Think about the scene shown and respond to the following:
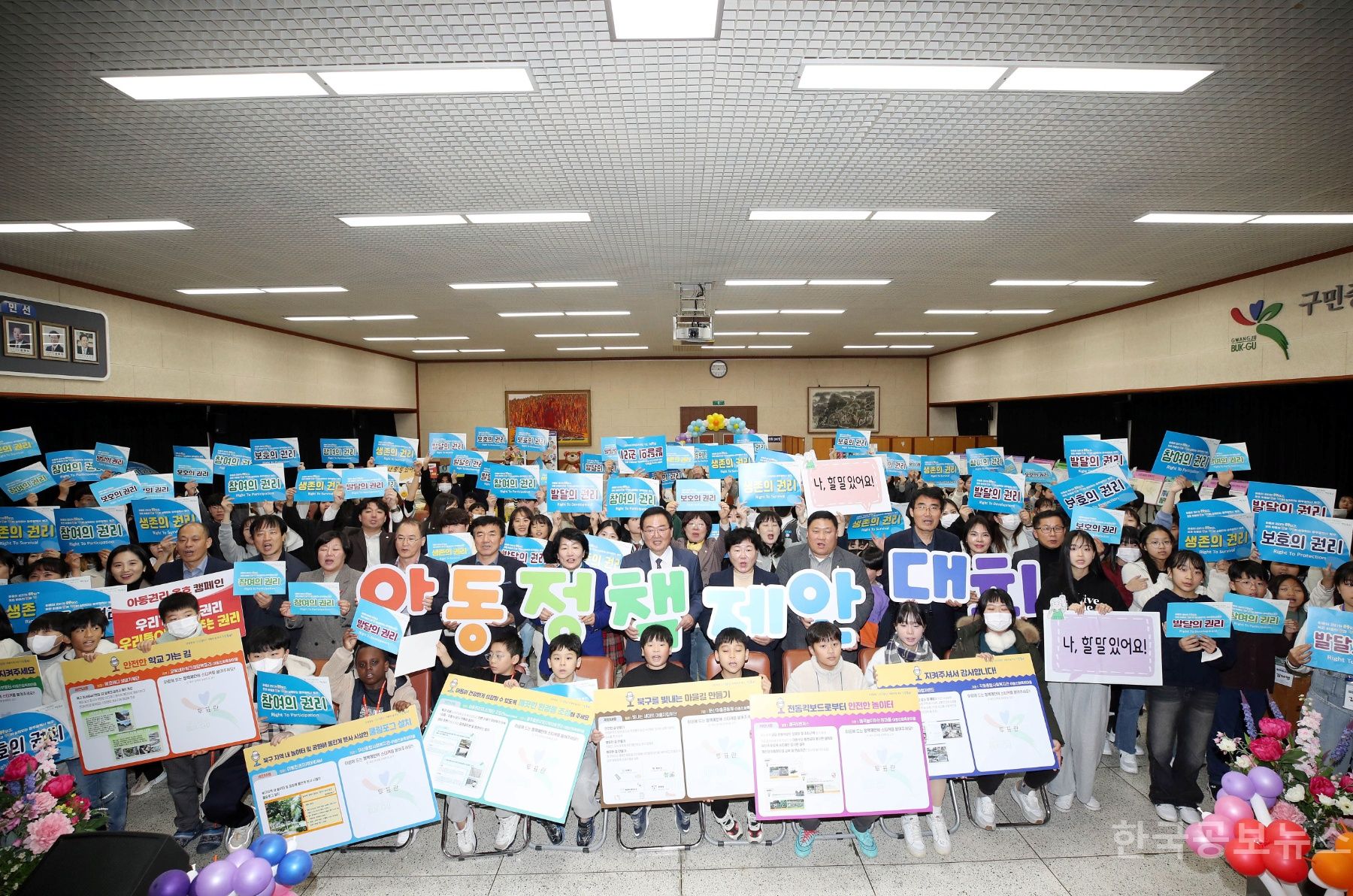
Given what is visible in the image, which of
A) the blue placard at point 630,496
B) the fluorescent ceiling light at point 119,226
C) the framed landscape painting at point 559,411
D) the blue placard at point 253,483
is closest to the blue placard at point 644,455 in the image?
the blue placard at point 630,496

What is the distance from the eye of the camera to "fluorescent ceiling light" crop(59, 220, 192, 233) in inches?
213

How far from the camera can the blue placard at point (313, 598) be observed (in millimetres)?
3986

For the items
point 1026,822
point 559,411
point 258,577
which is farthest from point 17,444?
point 559,411

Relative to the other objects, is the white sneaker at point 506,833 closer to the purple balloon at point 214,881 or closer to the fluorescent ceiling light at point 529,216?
the purple balloon at point 214,881

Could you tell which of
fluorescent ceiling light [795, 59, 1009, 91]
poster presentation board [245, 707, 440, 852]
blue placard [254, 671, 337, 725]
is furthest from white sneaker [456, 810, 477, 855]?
fluorescent ceiling light [795, 59, 1009, 91]

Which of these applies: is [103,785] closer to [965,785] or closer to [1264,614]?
[965,785]

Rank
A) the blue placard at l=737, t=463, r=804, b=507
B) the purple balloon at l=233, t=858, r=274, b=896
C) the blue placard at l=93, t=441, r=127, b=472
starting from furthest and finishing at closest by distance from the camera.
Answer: the blue placard at l=93, t=441, r=127, b=472
the blue placard at l=737, t=463, r=804, b=507
the purple balloon at l=233, t=858, r=274, b=896

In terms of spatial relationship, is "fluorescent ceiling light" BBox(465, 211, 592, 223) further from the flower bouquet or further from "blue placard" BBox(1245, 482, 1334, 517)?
"blue placard" BBox(1245, 482, 1334, 517)

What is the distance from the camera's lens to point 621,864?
3352 mm

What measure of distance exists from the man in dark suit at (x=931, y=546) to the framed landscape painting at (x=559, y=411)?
13079 mm

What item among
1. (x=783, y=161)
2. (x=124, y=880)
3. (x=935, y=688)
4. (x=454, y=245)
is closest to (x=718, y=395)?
(x=454, y=245)

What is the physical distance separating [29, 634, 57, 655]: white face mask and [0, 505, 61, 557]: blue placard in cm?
200

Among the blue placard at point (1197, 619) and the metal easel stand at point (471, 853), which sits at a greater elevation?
the blue placard at point (1197, 619)

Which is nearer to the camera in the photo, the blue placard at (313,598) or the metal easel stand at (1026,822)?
the metal easel stand at (1026,822)
